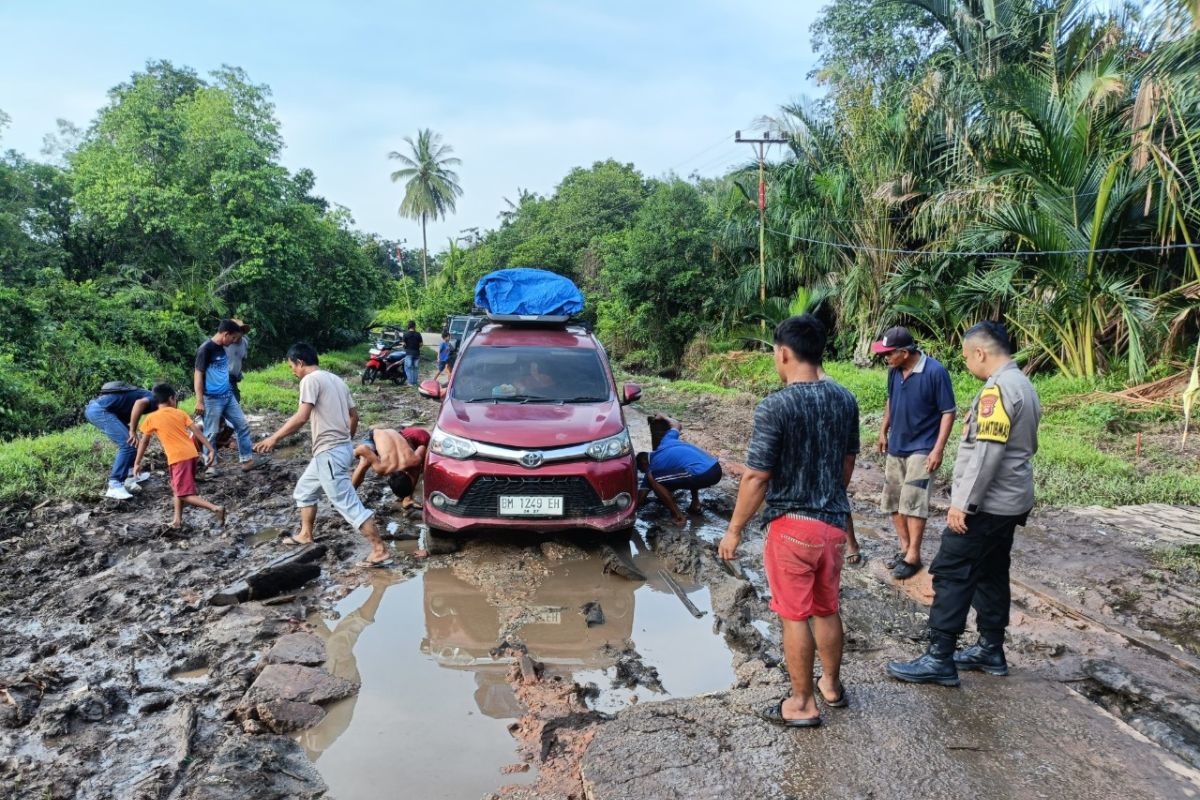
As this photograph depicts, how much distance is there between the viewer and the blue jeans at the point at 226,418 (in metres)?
8.25

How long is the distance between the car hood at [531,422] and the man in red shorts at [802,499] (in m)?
2.33

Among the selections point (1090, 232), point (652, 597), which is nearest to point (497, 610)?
point (652, 597)

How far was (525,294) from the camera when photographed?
382 inches

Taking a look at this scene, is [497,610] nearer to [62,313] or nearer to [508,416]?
[508,416]

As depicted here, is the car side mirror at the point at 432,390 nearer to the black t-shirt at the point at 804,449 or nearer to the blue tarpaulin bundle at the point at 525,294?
the blue tarpaulin bundle at the point at 525,294

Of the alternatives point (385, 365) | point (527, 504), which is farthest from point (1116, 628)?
point (385, 365)

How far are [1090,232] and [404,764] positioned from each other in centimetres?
1168

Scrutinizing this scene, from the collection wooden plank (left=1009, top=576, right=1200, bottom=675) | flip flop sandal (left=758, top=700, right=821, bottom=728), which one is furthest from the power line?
flip flop sandal (left=758, top=700, right=821, bottom=728)

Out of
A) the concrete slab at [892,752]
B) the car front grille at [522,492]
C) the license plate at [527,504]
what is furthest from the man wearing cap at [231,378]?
the concrete slab at [892,752]

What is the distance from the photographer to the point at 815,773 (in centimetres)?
287

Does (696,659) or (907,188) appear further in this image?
(907,188)

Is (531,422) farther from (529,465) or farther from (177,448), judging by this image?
(177,448)

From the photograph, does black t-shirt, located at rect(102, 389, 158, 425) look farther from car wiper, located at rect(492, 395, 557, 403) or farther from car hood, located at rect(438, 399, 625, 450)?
car wiper, located at rect(492, 395, 557, 403)

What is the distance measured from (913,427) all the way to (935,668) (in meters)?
1.94
